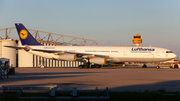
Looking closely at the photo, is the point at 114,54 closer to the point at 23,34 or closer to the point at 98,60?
the point at 98,60

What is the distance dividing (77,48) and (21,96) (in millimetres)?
34290

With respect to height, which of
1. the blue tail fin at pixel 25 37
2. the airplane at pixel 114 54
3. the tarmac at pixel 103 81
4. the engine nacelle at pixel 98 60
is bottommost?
the tarmac at pixel 103 81

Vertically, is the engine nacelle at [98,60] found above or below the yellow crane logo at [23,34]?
below

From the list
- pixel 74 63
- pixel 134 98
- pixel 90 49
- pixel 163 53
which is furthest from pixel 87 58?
pixel 134 98

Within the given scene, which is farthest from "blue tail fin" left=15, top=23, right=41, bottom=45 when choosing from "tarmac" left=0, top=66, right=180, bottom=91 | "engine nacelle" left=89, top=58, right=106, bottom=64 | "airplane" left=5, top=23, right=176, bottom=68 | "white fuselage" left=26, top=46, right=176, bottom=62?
"tarmac" left=0, top=66, right=180, bottom=91

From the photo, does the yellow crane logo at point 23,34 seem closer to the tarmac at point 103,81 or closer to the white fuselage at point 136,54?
the white fuselage at point 136,54

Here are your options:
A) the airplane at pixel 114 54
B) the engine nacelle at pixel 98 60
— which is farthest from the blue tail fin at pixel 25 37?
the engine nacelle at pixel 98 60

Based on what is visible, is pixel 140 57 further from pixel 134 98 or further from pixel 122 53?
pixel 134 98

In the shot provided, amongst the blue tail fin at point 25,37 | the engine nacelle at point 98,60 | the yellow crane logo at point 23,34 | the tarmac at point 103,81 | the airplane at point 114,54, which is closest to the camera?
the tarmac at point 103,81

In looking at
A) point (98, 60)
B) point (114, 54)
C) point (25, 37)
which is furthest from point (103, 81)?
point (25, 37)

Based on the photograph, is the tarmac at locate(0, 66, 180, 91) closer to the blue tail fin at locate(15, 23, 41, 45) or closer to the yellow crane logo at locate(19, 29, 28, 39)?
the blue tail fin at locate(15, 23, 41, 45)

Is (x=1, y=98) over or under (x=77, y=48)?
under

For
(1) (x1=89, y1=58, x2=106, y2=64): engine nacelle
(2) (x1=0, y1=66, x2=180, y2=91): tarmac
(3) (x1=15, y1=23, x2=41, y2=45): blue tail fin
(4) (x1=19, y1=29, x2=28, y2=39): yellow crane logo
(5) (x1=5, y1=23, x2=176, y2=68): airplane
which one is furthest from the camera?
(4) (x1=19, y1=29, x2=28, y2=39): yellow crane logo

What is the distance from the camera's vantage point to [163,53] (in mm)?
38969
